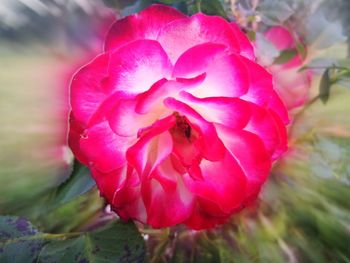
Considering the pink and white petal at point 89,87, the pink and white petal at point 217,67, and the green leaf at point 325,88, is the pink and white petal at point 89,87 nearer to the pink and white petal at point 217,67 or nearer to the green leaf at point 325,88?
the pink and white petal at point 217,67

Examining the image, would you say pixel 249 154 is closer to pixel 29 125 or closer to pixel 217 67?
pixel 217 67

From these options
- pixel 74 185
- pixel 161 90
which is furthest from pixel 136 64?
pixel 74 185

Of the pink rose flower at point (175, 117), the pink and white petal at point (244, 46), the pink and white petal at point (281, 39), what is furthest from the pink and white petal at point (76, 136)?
the pink and white petal at point (281, 39)

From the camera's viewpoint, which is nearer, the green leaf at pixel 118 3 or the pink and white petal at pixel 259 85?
the pink and white petal at pixel 259 85

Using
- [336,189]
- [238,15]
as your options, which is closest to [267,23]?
[238,15]

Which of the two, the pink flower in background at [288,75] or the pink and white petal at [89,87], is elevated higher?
the pink and white petal at [89,87]

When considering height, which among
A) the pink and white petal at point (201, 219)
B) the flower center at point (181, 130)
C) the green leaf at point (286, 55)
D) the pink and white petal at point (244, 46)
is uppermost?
the pink and white petal at point (244, 46)
